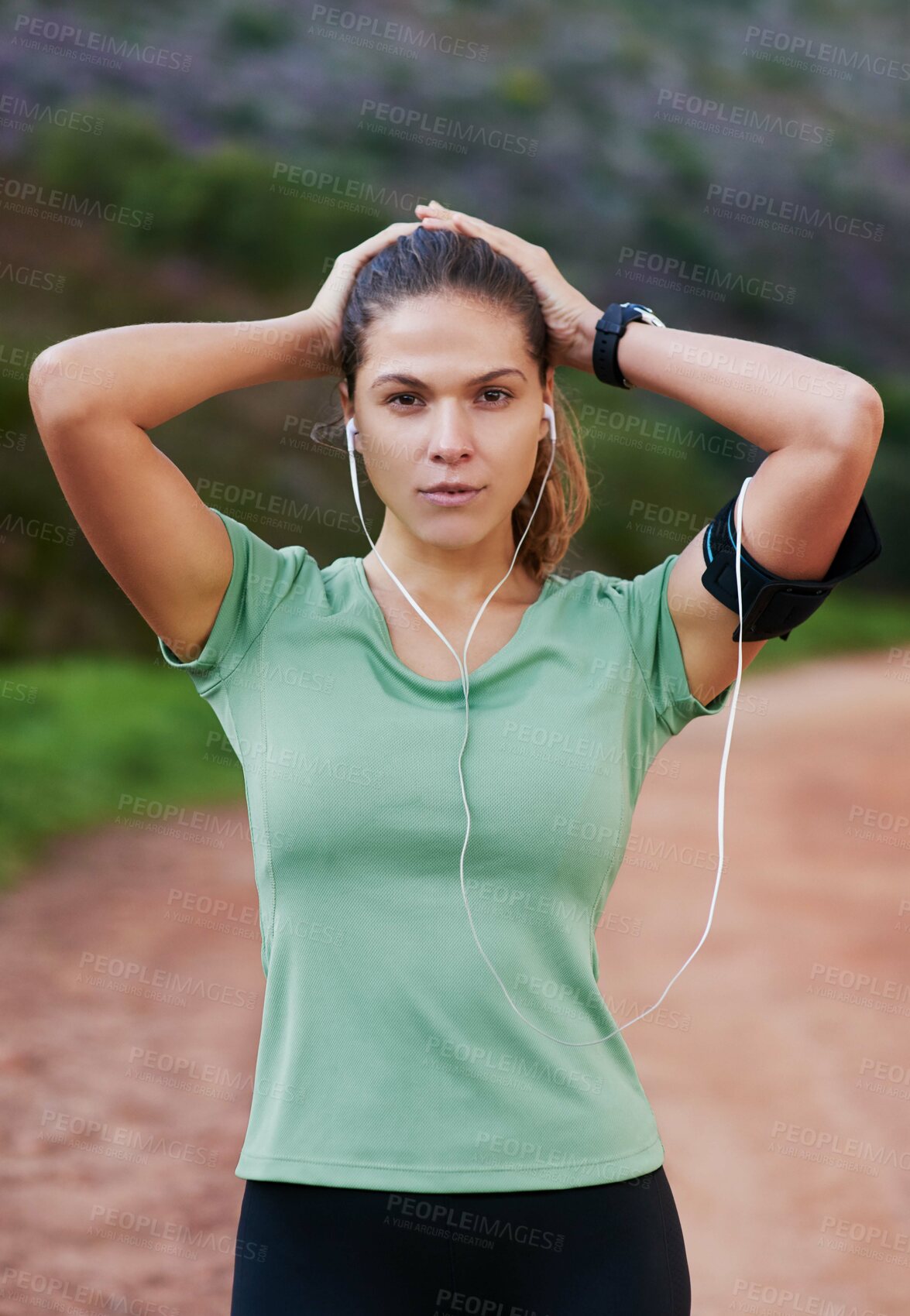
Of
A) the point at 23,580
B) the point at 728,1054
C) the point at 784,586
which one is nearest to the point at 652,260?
the point at 23,580

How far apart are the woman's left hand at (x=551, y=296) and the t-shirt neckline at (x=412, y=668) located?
32 centimetres

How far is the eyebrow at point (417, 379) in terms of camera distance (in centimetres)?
157

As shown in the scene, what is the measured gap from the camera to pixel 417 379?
5.14 ft

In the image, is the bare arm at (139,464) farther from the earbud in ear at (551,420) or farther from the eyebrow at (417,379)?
A: the earbud in ear at (551,420)

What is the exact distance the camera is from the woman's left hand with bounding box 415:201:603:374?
1.70 meters

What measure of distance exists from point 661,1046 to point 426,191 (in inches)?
320

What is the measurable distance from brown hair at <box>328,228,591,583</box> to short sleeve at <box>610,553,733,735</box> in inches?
6.3

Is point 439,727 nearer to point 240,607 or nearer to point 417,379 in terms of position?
point 240,607

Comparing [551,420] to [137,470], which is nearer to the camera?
[137,470]

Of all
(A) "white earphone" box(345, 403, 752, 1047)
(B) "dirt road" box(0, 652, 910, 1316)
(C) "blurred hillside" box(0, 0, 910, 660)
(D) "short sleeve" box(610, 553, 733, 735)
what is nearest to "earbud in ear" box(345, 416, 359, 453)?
(A) "white earphone" box(345, 403, 752, 1047)

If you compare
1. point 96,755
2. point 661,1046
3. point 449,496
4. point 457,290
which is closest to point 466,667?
point 449,496

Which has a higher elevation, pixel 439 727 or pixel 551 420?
pixel 551 420

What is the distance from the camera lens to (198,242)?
1072 cm

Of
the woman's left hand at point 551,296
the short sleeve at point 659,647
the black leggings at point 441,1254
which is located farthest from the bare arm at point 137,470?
the black leggings at point 441,1254
